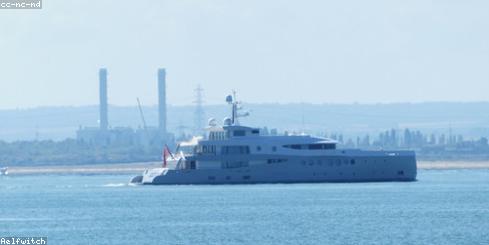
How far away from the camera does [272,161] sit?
13188 cm

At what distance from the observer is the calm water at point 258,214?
80.0m

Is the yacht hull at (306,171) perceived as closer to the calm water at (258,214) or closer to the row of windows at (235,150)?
the calm water at (258,214)

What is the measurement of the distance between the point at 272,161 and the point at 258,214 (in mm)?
36015

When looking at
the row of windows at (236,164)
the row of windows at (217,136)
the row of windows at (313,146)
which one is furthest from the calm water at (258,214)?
the row of windows at (217,136)

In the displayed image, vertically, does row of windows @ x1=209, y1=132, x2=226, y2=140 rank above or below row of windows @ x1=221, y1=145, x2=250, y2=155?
above

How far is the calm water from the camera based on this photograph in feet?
262

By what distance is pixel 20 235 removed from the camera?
268 ft

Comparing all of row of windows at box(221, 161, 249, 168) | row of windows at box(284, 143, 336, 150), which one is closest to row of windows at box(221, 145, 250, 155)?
row of windows at box(221, 161, 249, 168)

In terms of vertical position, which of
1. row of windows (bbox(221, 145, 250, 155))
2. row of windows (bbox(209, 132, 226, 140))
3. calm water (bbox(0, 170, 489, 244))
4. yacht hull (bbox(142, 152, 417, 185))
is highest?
row of windows (bbox(209, 132, 226, 140))

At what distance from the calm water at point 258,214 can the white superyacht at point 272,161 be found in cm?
105

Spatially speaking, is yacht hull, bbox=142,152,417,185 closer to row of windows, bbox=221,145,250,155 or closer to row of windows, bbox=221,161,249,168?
row of windows, bbox=221,161,249,168

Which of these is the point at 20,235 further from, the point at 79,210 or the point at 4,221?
the point at 79,210

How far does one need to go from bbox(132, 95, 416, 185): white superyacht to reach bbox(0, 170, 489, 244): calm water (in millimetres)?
1048

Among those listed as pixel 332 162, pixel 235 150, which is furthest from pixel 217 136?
pixel 332 162
